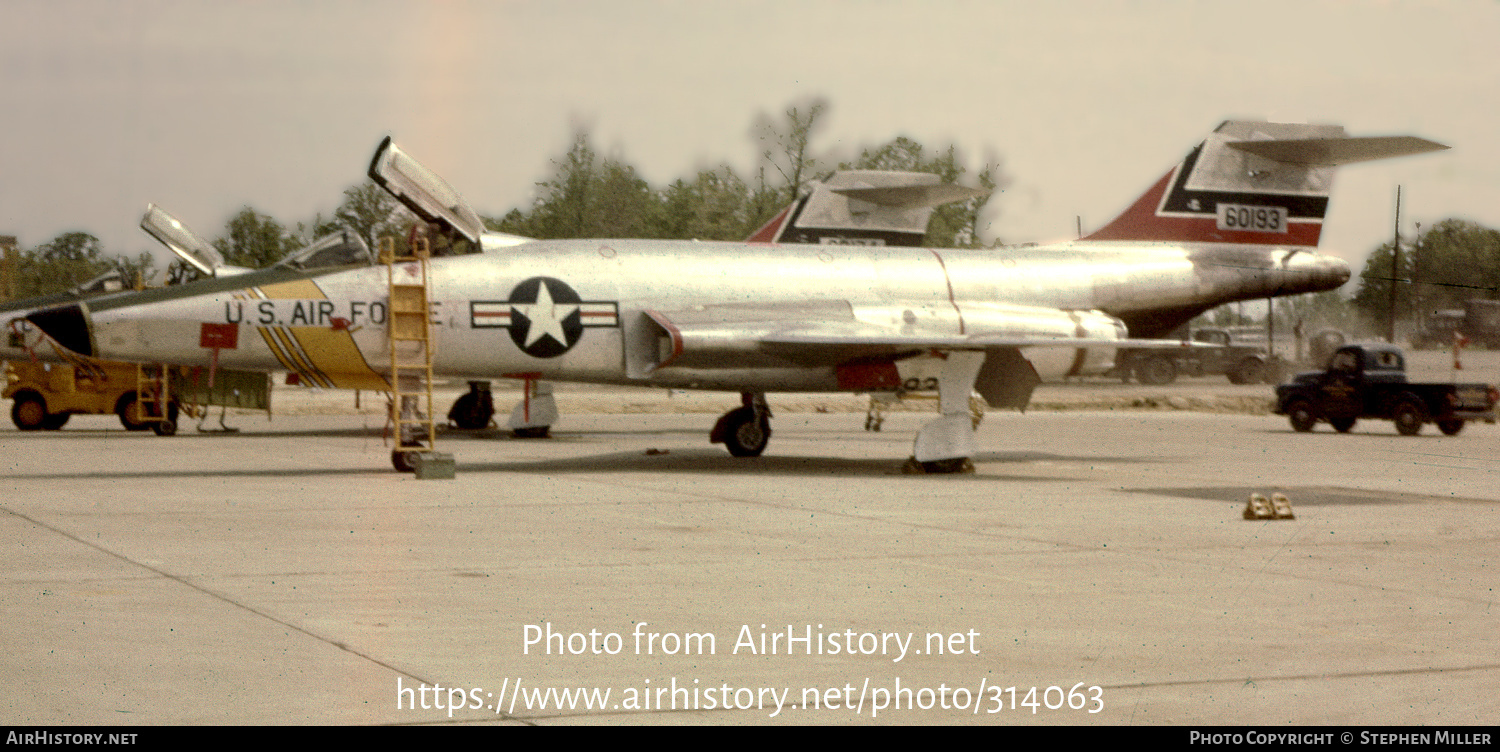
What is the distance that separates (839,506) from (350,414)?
20.9m

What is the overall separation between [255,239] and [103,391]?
19.2m

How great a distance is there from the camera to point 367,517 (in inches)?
427

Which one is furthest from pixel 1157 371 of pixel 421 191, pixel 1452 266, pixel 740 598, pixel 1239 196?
pixel 740 598

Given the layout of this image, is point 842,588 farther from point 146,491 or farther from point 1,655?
point 146,491

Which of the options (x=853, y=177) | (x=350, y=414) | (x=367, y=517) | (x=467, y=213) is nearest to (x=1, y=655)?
(x=367, y=517)

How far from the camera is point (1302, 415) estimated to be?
2489 centimetres

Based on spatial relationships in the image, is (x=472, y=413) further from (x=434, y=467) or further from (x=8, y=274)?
(x=8, y=274)

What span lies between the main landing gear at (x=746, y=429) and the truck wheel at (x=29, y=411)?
38.9 feet

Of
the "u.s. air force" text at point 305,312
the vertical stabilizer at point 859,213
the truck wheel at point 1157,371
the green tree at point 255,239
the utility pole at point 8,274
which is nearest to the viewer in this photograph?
the "u.s. air force" text at point 305,312

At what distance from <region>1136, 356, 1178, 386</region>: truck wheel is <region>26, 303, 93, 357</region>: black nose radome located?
136 ft

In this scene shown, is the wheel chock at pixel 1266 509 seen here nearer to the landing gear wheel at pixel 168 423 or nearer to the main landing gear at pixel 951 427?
the main landing gear at pixel 951 427

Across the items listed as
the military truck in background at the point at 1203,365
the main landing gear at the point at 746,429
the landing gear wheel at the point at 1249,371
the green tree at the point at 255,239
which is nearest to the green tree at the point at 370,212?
the green tree at the point at 255,239

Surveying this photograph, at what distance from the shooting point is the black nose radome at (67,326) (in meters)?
13.9

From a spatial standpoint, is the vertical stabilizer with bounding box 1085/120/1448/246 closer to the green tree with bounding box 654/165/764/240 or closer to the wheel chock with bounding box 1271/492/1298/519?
the wheel chock with bounding box 1271/492/1298/519
